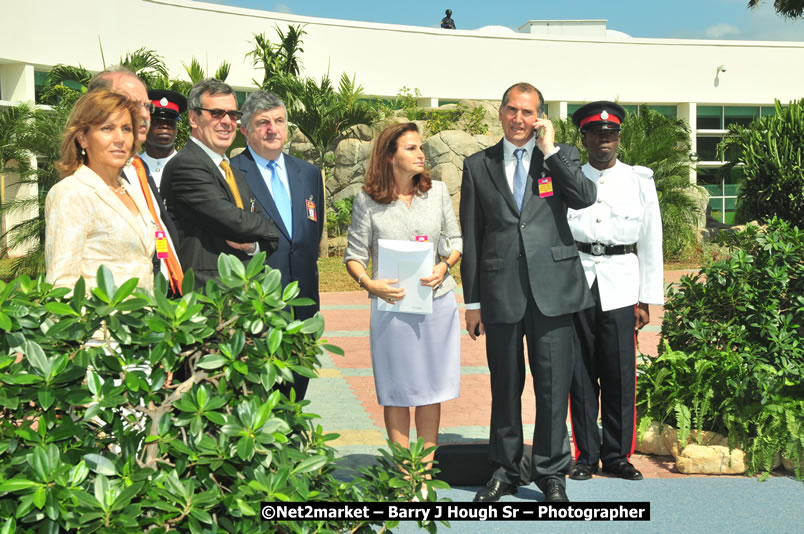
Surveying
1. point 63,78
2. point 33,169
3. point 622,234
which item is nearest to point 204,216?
point 622,234

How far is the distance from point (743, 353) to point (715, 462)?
717 millimetres

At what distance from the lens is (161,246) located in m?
3.76

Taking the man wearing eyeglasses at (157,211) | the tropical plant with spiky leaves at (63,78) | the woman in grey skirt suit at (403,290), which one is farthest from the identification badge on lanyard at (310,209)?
the tropical plant with spiky leaves at (63,78)

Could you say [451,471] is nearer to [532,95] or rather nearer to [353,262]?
[353,262]

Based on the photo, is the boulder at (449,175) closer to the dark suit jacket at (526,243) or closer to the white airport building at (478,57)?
the white airport building at (478,57)

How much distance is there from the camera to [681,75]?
1453 inches

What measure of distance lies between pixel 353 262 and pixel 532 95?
1366mm

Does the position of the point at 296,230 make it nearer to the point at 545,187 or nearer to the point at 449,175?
the point at 545,187

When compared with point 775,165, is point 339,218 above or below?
below

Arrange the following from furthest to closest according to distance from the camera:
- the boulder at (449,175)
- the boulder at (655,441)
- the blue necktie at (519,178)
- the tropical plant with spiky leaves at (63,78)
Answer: the boulder at (449,175), the tropical plant with spiky leaves at (63,78), the boulder at (655,441), the blue necktie at (519,178)

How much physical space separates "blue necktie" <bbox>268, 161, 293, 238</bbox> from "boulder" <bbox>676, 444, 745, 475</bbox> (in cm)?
273

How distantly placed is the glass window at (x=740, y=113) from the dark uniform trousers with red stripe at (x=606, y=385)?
35933mm

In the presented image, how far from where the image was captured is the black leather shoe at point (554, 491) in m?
4.33

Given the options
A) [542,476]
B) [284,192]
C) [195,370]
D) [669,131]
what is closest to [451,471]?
[542,476]
